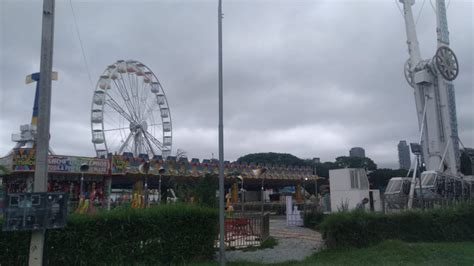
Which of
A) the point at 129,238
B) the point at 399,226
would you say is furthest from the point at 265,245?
the point at 129,238

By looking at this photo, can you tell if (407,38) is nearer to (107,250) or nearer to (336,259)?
(336,259)

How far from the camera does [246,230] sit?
16312mm

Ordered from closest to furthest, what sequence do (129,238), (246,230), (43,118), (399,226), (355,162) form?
(43,118)
(129,238)
(399,226)
(246,230)
(355,162)

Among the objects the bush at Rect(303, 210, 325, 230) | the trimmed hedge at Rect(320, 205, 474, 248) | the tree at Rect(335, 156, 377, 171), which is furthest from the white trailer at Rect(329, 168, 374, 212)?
the tree at Rect(335, 156, 377, 171)

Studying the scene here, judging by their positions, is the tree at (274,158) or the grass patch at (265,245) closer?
the grass patch at (265,245)

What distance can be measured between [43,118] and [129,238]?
3973 millimetres

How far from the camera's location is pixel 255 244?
15.7m

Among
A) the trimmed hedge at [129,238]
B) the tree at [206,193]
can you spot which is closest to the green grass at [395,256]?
the trimmed hedge at [129,238]

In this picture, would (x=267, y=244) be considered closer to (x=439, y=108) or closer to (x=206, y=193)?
(x=206, y=193)

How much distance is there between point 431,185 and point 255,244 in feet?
83.6

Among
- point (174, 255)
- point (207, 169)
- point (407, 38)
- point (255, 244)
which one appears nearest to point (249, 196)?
point (207, 169)

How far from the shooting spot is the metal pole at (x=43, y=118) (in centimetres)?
832

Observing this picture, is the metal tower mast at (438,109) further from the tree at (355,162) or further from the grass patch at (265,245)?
the tree at (355,162)

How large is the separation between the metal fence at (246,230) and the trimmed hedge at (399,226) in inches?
115
